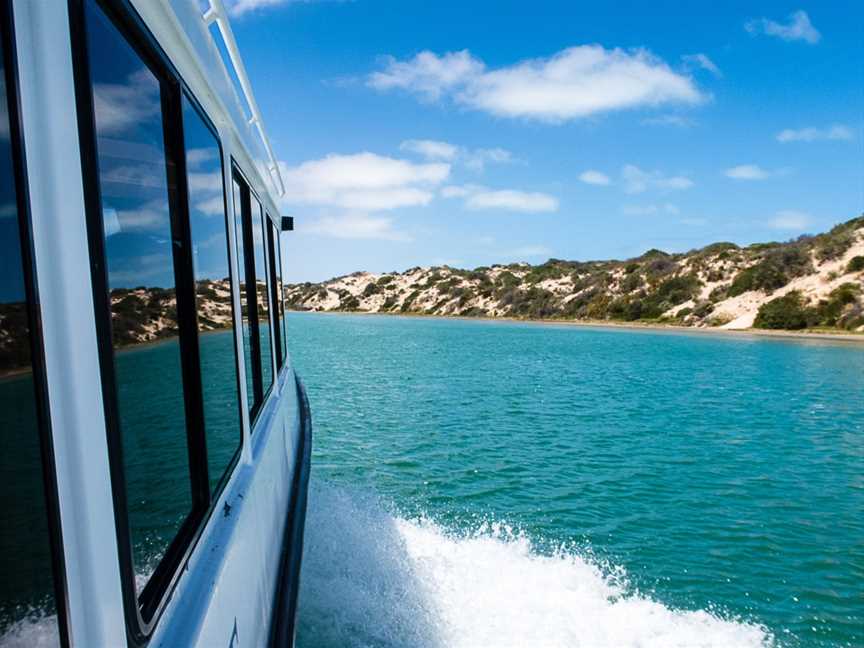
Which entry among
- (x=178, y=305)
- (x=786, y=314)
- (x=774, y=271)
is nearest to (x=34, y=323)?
(x=178, y=305)

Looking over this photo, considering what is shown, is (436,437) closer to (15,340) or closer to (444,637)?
(444,637)

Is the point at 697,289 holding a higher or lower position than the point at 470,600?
higher

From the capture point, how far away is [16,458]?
0.92 meters

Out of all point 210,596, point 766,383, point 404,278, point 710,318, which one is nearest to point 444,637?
point 210,596

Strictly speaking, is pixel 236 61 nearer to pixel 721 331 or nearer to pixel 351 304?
pixel 721 331

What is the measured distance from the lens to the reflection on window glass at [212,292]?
6.87 ft

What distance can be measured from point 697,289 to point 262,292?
5739 cm

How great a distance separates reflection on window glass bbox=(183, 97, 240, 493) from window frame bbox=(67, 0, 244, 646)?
7 centimetres

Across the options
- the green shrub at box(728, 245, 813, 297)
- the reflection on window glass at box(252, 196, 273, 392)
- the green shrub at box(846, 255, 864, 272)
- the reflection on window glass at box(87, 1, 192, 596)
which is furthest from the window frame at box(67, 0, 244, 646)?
the green shrub at box(728, 245, 813, 297)

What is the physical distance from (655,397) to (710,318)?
36.2m

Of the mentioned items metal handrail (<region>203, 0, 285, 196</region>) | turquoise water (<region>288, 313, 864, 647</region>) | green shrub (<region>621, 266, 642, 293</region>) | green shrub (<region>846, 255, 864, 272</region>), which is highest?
metal handrail (<region>203, 0, 285, 196</region>)

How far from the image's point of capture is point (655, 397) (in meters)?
16.9

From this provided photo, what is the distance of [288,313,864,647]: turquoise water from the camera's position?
5.34 metres

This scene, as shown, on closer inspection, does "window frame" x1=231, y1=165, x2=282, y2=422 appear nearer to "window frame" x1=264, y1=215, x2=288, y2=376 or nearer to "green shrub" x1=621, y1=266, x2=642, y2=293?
"window frame" x1=264, y1=215, x2=288, y2=376
